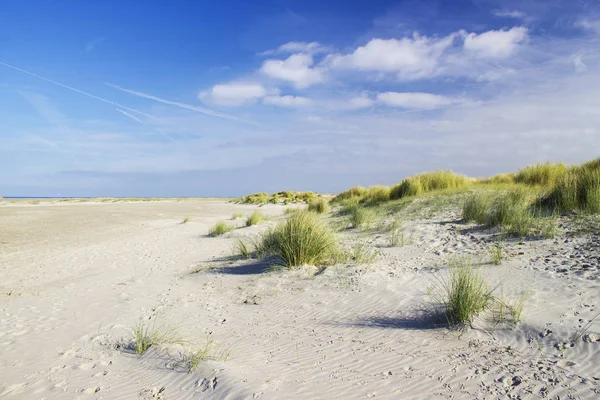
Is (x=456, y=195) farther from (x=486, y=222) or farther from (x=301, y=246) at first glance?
(x=301, y=246)

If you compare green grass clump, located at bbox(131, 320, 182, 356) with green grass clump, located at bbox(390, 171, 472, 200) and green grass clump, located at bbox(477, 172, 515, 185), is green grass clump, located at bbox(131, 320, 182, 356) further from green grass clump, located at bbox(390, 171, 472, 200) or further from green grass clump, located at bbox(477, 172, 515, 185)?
green grass clump, located at bbox(477, 172, 515, 185)

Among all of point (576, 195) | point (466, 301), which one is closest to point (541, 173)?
point (576, 195)

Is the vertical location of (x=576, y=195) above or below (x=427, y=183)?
below

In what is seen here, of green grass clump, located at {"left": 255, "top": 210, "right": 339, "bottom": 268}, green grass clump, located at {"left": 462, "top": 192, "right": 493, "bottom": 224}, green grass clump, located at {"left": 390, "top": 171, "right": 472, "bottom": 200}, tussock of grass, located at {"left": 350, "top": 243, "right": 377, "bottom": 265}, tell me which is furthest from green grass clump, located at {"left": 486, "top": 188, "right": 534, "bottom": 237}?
green grass clump, located at {"left": 390, "top": 171, "right": 472, "bottom": 200}

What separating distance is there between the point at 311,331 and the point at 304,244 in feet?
9.13

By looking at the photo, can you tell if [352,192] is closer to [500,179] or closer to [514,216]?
[500,179]

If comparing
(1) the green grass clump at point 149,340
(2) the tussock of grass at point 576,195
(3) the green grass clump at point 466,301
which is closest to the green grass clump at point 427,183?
(2) the tussock of grass at point 576,195

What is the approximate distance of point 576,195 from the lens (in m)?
8.42

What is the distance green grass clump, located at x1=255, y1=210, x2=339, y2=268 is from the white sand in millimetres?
434

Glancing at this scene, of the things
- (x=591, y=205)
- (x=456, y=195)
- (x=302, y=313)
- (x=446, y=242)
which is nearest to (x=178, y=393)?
(x=302, y=313)

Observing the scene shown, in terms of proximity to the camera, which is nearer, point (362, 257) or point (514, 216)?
point (362, 257)

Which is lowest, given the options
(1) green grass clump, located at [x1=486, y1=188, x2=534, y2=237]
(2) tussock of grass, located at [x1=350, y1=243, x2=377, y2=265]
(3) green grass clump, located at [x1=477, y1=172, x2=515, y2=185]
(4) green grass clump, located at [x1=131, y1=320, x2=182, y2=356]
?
(4) green grass clump, located at [x1=131, y1=320, x2=182, y2=356]

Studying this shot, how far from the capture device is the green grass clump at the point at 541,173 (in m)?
14.4

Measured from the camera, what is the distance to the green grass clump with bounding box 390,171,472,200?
16812 millimetres
